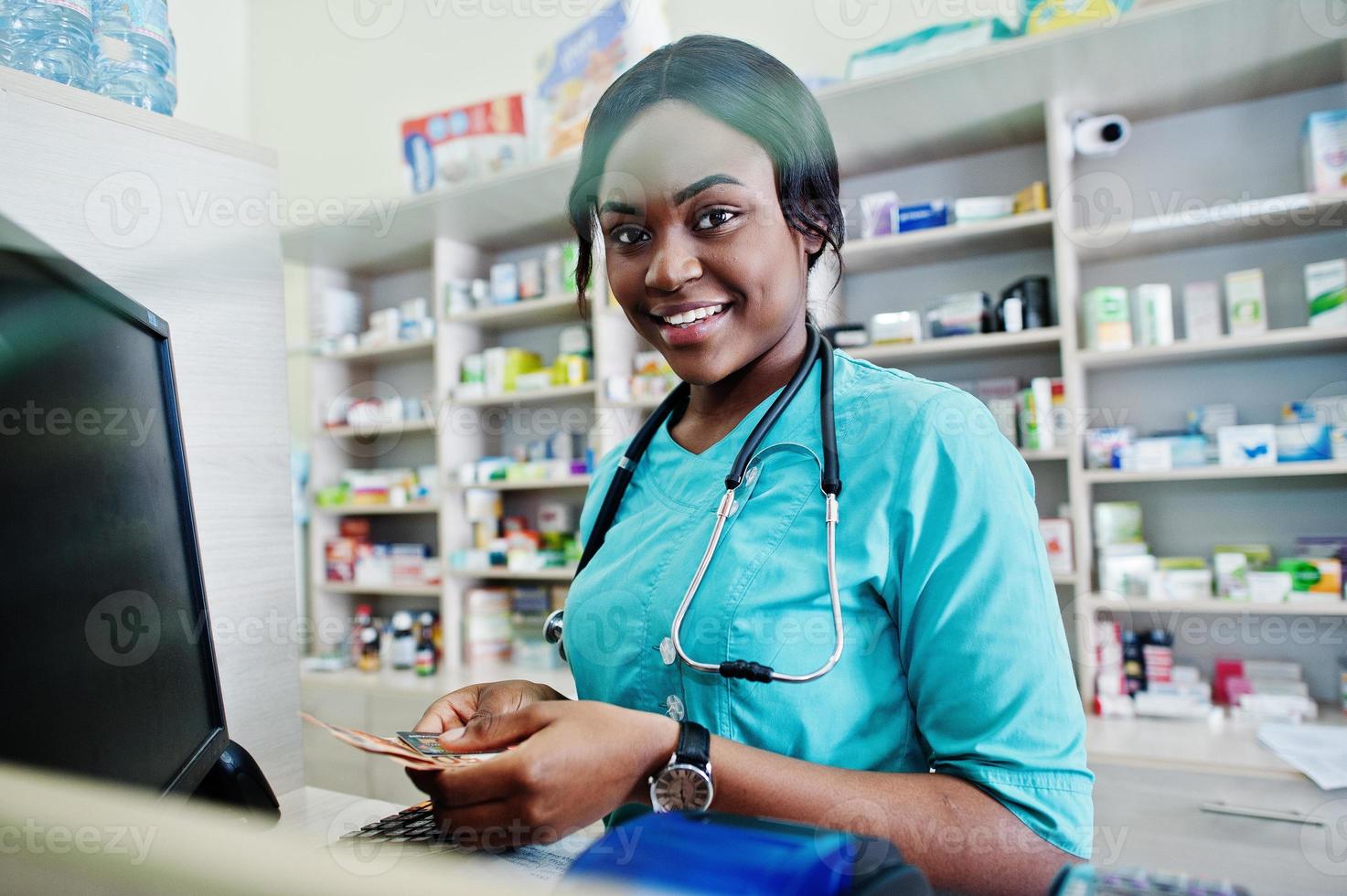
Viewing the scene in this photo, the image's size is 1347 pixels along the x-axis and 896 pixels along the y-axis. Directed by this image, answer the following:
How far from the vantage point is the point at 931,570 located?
728 millimetres

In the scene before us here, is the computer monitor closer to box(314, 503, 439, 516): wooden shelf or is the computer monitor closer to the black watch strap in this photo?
the black watch strap

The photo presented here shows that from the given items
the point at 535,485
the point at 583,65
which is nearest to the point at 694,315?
the point at 583,65

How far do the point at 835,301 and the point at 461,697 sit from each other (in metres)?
2.31

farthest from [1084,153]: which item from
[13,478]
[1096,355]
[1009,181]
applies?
[13,478]

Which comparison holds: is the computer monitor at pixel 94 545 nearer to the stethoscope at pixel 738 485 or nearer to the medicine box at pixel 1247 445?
the stethoscope at pixel 738 485

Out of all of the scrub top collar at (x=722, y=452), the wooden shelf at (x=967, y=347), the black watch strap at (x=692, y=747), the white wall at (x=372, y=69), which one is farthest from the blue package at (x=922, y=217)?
the black watch strap at (x=692, y=747)

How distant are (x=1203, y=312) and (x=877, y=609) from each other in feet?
6.89

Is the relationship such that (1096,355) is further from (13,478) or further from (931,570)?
(13,478)

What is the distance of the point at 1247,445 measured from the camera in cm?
225

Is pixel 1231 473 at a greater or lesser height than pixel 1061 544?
greater

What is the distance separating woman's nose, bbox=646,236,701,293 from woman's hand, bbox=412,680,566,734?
16.1 inches

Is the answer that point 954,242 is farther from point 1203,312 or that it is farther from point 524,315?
point 524,315

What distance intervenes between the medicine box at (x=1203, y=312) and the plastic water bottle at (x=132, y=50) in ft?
7.94

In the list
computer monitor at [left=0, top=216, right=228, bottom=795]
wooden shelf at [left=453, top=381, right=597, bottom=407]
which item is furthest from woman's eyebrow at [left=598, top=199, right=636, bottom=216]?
wooden shelf at [left=453, top=381, right=597, bottom=407]
